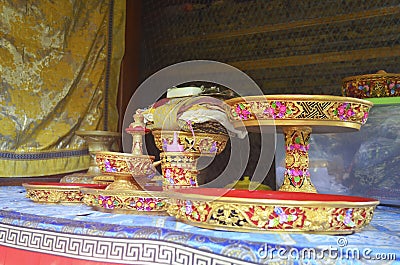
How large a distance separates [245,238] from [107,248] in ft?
0.92

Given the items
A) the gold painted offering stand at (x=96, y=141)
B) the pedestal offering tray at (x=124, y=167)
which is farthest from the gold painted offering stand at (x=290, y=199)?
the gold painted offering stand at (x=96, y=141)

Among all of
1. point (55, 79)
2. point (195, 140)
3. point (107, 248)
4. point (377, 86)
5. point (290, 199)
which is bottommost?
point (107, 248)

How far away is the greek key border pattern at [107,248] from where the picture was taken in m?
0.72

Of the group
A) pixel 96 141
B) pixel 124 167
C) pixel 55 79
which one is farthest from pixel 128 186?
pixel 55 79

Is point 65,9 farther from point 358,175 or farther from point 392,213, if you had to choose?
point 392,213

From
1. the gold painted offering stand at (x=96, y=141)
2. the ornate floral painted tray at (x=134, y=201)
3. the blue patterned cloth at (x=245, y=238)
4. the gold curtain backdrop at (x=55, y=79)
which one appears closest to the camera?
the blue patterned cloth at (x=245, y=238)

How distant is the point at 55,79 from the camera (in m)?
2.35

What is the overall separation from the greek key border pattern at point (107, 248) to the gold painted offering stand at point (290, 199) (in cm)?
8

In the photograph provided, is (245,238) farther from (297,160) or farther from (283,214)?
(297,160)

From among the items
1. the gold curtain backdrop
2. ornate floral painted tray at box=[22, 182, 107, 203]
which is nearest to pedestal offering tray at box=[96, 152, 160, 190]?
ornate floral painted tray at box=[22, 182, 107, 203]

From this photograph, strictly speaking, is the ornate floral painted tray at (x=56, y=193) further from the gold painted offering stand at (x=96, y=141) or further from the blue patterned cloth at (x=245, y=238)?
the gold painted offering stand at (x=96, y=141)

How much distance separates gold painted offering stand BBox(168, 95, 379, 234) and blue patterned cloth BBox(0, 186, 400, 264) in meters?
0.02

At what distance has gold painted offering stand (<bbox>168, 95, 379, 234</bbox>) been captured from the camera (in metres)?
0.72

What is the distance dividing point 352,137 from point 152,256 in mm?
889
